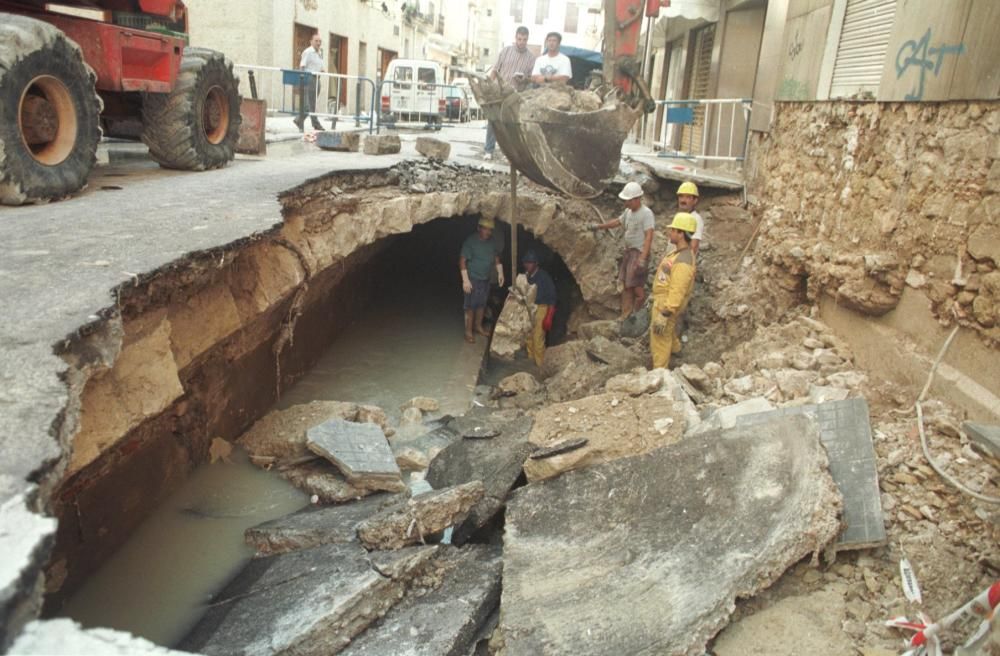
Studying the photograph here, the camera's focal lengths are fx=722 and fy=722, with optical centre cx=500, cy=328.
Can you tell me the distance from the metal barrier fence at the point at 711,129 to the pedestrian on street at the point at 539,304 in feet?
7.83

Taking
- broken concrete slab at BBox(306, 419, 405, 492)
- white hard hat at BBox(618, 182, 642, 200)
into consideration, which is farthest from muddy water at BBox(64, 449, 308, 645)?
white hard hat at BBox(618, 182, 642, 200)

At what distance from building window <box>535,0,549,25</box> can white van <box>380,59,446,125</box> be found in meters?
28.8

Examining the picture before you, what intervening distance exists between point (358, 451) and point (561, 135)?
3202mm

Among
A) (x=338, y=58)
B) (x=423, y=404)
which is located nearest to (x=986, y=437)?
(x=423, y=404)

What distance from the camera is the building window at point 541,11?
4694cm

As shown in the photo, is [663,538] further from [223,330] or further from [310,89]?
[310,89]

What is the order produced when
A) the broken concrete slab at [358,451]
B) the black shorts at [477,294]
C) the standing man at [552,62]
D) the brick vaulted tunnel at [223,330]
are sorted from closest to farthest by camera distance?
the brick vaulted tunnel at [223,330] → the broken concrete slab at [358,451] → the standing man at [552,62] → the black shorts at [477,294]

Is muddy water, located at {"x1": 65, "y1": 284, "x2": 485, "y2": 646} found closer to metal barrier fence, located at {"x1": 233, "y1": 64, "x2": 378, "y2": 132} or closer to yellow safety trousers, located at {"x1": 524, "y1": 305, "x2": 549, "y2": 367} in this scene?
yellow safety trousers, located at {"x1": 524, "y1": 305, "x2": 549, "y2": 367}

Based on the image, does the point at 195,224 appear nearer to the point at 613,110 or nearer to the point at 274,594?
the point at 274,594

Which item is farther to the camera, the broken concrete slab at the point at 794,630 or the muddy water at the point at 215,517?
the muddy water at the point at 215,517

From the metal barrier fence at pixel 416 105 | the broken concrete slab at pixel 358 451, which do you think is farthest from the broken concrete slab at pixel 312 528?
the metal barrier fence at pixel 416 105

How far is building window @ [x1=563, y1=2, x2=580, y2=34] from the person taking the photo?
46562 mm

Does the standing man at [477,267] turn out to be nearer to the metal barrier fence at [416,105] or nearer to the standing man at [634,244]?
the standing man at [634,244]

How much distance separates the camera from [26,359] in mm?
2652
